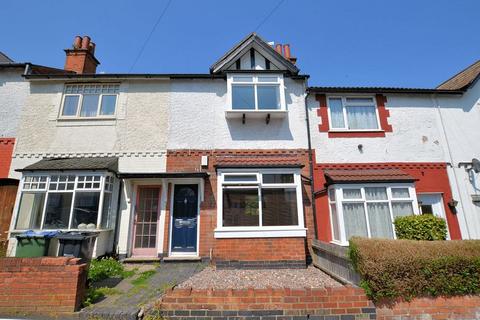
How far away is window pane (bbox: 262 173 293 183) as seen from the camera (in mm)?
7914

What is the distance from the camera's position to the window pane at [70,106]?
9414mm

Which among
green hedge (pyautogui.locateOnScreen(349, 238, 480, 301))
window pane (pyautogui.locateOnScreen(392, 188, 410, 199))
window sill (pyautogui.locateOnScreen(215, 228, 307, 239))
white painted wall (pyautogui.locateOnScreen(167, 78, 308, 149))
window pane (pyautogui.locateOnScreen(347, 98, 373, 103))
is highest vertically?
window pane (pyautogui.locateOnScreen(347, 98, 373, 103))

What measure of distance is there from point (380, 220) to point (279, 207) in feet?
11.1

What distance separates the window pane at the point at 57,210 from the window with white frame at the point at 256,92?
258 inches

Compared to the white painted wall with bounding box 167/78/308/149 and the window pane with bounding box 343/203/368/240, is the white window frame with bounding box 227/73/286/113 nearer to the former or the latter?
the white painted wall with bounding box 167/78/308/149

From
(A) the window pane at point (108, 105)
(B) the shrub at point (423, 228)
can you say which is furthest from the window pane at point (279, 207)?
(A) the window pane at point (108, 105)

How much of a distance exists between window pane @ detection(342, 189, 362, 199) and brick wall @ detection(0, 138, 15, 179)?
39.1 feet

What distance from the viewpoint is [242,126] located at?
368 inches

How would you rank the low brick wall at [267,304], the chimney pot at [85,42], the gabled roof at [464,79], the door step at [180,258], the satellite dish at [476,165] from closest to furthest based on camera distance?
1. the low brick wall at [267,304]
2. the door step at [180,258]
3. the satellite dish at [476,165]
4. the gabled roof at [464,79]
5. the chimney pot at [85,42]

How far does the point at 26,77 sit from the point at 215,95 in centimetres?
742

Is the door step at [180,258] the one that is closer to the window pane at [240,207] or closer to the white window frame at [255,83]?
the window pane at [240,207]

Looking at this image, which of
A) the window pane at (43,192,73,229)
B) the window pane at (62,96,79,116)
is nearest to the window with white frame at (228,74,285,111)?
the window pane at (62,96,79,116)

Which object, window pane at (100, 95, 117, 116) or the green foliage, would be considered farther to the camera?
window pane at (100, 95, 117, 116)

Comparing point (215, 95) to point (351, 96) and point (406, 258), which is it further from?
point (406, 258)
